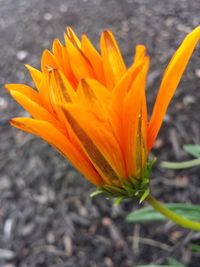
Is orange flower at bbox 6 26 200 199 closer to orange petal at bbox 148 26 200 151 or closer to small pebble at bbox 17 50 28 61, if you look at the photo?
orange petal at bbox 148 26 200 151

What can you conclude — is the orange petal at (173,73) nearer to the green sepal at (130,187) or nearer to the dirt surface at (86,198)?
the green sepal at (130,187)

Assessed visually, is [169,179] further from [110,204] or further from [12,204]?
[12,204]

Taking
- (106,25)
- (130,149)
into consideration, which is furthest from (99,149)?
(106,25)

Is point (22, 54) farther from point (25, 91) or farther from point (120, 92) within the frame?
point (120, 92)

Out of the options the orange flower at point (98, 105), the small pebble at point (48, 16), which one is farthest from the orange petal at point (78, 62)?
the small pebble at point (48, 16)

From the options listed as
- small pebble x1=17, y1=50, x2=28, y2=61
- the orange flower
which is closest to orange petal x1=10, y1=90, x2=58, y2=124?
the orange flower

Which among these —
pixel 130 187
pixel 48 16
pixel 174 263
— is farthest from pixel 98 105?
pixel 48 16
